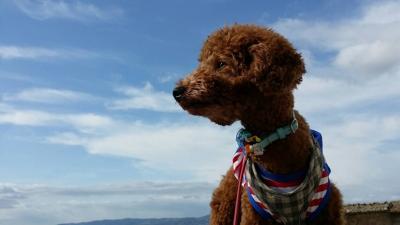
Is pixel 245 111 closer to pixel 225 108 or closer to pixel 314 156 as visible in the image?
pixel 225 108

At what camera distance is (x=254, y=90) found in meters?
4.54

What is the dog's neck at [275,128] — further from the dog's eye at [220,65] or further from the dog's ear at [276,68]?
the dog's eye at [220,65]

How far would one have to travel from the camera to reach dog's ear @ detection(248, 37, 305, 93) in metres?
4.34

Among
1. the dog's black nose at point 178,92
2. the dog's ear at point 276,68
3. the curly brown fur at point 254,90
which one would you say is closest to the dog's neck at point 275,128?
the curly brown fur at point 254,90

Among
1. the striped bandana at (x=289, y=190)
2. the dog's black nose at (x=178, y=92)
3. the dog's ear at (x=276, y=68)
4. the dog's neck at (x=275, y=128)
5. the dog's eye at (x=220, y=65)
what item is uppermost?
the dog's eye at (x=220, y=65)

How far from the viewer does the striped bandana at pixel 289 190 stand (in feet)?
15.7

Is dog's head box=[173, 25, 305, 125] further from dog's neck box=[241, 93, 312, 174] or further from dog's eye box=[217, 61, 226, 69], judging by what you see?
dog's neck box=[241, 93, 312, 174]

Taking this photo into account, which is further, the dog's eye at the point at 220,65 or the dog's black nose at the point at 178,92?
the dog's eye at the point at 220,65

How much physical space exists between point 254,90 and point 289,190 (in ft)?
3.21

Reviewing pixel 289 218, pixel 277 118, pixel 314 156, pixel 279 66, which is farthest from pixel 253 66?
pixel 289 218

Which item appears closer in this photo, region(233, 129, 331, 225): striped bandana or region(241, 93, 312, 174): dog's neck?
region(241, 93, 312, 174): dog's neck

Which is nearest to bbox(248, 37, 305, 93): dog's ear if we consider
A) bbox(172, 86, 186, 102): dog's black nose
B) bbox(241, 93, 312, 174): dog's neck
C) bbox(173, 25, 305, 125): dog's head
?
bbox(173, 25, 305, 125): dog's head

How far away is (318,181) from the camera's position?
487cm

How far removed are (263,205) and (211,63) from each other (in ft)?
4.59
